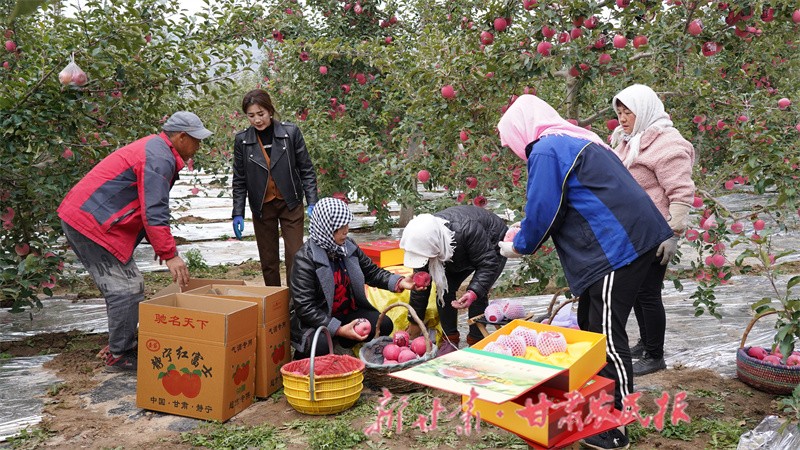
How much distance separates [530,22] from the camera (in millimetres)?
4082

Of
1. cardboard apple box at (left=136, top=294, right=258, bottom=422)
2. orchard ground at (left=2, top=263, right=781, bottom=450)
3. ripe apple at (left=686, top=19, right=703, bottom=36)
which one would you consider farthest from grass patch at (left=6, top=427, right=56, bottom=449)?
ripe apple at (left=686, top=19, right=703, bottom=36)

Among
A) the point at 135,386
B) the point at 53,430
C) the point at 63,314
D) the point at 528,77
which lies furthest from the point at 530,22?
the point at 63,314

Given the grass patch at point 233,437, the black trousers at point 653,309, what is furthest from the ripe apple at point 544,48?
the grass patch at point 233,437

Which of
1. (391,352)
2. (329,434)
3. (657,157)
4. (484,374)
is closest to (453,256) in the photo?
(391,352)

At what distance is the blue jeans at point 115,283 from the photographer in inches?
141

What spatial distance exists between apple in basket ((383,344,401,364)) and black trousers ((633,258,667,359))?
1.17 meters

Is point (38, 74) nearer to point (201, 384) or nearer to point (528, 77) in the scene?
point (201, 384)

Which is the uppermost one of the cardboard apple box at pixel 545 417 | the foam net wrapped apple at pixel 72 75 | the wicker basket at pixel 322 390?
the foam net wrapped apple at pixel 72 75

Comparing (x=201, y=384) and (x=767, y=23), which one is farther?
(x=767, y=23)

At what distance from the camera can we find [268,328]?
130 inches

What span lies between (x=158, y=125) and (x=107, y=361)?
1788mm

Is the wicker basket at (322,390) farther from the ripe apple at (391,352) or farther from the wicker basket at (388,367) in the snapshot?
the ripe apple at (391,352)

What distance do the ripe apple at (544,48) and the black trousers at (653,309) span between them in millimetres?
1422

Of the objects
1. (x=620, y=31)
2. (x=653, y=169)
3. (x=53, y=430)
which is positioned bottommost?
(x=53, y=430)
